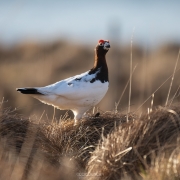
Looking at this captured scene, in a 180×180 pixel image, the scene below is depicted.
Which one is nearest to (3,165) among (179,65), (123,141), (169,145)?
A: (123,141)

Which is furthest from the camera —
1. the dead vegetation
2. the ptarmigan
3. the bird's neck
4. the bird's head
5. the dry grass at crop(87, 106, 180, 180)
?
the bird's head

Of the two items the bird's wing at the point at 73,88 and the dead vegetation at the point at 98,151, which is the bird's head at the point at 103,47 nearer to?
the bird's wing at the point at 73,88

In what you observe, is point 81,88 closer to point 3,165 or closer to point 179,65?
point 3,165

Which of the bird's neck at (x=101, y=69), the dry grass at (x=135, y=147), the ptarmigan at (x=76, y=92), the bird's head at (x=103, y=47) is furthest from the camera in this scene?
the bird's head at (x=103, y=47)

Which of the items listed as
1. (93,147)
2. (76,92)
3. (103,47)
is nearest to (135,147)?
(93,147)

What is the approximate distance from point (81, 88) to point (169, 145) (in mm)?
1929

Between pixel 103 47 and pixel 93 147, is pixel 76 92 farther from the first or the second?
pixel 93 147

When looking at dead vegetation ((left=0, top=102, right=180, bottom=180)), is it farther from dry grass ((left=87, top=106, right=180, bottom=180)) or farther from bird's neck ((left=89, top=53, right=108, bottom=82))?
bird's neck ((left=89, top=53, right=108, bottom=82))

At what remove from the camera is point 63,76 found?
12.5 m

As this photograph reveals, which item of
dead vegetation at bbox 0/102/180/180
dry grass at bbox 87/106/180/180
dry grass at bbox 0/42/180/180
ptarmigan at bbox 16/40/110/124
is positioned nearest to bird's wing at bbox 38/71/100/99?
ptarmigan at bbox 16/40/110/124

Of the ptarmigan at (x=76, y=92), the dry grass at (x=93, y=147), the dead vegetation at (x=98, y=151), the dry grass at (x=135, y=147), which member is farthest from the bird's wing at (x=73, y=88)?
the dry grass at (x=135, y=147)

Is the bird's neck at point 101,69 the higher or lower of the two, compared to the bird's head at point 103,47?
lower

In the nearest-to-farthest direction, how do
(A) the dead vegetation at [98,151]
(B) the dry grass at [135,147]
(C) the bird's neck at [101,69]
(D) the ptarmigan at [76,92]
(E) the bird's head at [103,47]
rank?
(A) the dead vegetation at [98,151], (B) the dry grass at [135,147], (D) the ptarmigan at [76,92], (C) the bird's neck at [101,69], (E) the bird's head at [103,47]

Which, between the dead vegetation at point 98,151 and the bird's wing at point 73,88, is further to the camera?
the bird's wing at point 73,88
